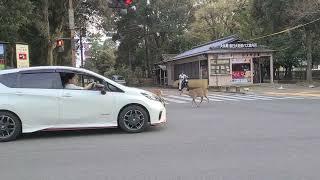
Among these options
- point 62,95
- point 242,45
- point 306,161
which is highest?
point 242,45

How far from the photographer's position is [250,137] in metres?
10.9

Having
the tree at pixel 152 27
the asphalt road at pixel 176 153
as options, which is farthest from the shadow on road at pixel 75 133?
the tree at pixel 152 27

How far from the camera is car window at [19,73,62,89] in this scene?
11930mm

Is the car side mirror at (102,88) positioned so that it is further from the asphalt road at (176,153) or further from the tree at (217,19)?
the tree at (217,19)

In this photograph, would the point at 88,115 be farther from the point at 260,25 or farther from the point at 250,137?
the point at 260,25

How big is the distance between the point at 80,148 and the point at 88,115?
79.9 inches

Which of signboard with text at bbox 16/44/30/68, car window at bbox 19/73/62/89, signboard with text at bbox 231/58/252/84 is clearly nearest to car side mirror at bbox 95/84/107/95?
car window at bbox 19/73/62/89

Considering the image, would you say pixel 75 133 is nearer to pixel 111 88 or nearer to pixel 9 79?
pixel 111 88

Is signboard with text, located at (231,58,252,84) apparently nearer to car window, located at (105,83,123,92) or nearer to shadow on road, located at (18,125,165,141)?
shadow on road, located at (18,125,165,141)

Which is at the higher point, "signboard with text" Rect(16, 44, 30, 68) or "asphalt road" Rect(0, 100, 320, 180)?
"signboard with text" Rect(16, 44, 30, 68)

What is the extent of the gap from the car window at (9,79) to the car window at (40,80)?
0.43ft

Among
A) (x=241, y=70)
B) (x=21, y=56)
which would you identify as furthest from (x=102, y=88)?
(x=241, y=70)

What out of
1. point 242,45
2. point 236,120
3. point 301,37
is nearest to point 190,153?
point 236,120

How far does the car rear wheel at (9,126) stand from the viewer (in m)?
11.4
